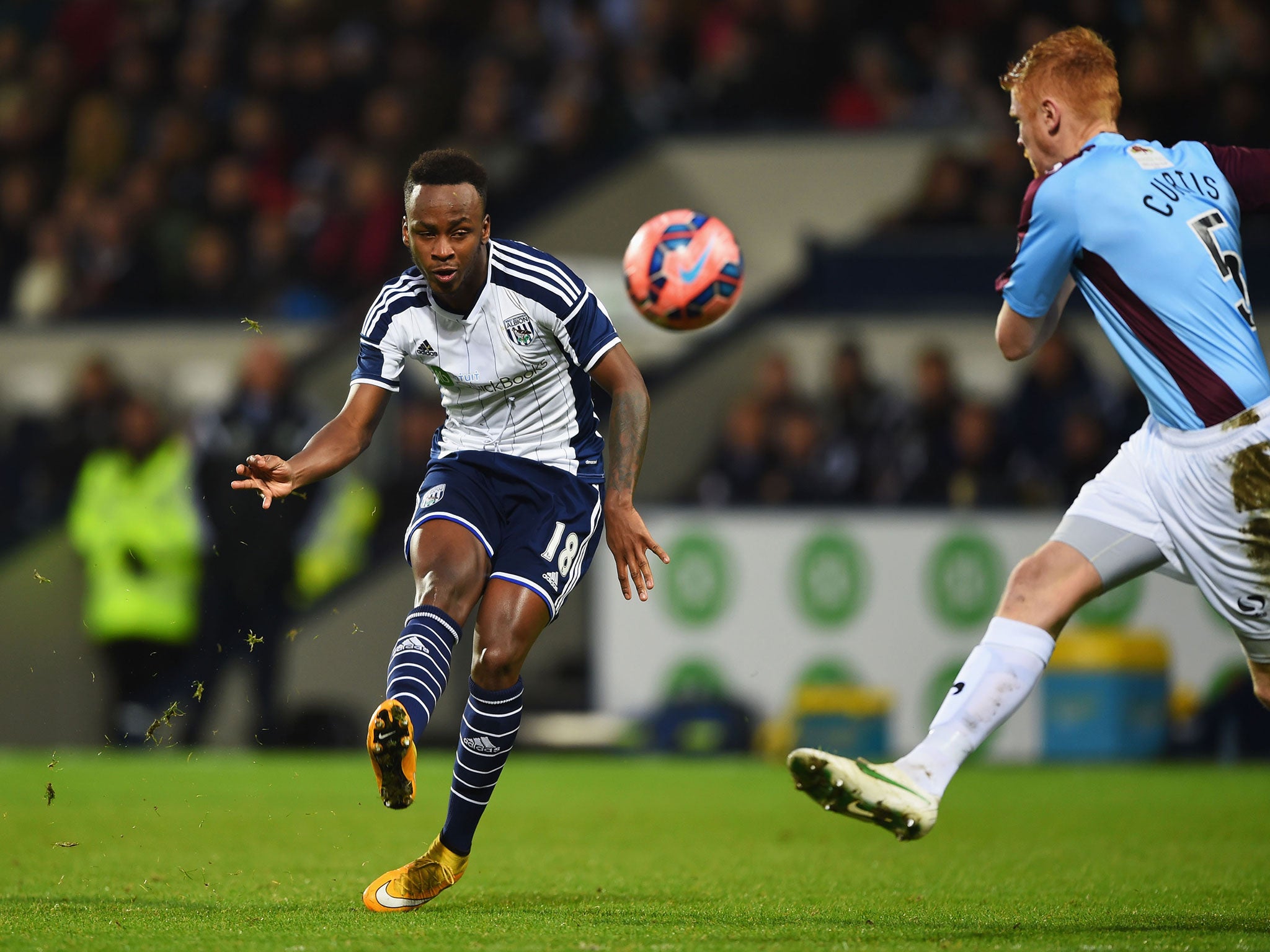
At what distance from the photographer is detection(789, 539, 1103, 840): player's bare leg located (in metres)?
4.50

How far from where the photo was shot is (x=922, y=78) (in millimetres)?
16359

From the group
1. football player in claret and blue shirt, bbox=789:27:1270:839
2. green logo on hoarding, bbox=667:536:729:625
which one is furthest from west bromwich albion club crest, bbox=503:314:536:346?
green logo on hoarding, bbox=667:536:729:625

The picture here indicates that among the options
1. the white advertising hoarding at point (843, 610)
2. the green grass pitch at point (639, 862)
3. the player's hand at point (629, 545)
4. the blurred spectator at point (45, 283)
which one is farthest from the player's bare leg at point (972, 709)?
the blurred spectator at point (45, 283)

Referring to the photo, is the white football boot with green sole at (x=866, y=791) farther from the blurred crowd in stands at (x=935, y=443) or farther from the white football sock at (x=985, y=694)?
the blurred crowd in stands at (x=935, y=443)

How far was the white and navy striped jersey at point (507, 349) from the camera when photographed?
575cm

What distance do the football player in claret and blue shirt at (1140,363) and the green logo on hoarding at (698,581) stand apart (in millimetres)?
6998

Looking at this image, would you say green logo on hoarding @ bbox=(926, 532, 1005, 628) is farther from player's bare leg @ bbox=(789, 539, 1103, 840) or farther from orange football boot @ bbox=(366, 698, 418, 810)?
orange football boot @ bbox=(366, 698, 418, 810)

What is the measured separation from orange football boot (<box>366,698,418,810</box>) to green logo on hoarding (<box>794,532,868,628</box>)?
725cm

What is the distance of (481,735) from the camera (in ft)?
18.7

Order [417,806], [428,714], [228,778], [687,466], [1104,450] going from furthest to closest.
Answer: [687,466] < [1104,450] < [228,778] < [417,806] < [428,714]

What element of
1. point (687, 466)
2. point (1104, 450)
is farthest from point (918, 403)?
point (687, 466)

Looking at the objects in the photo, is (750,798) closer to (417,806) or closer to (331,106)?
(417,806)

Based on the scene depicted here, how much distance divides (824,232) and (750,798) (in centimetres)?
787

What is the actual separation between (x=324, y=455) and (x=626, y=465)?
3.16 feet
